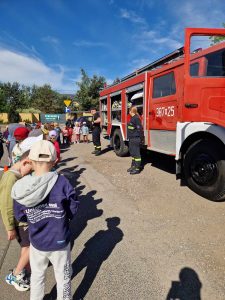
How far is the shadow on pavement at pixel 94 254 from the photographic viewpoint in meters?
2.53

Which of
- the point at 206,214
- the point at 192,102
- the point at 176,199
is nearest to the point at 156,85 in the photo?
the point at 192,102

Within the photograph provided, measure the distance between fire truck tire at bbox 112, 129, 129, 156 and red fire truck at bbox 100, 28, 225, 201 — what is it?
2340mm

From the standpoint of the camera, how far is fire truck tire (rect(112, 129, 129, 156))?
28.5 feet

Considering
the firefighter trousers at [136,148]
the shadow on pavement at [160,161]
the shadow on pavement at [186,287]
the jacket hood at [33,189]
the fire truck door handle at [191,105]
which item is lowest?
the shadow on pavement at [186,287]

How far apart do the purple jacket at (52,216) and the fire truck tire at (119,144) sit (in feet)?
21.9

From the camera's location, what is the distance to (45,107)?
53.6 meters

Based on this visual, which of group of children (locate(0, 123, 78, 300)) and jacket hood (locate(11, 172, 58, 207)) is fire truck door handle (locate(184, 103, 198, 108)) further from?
jacket hood (locate(11, 172, 58, 207))

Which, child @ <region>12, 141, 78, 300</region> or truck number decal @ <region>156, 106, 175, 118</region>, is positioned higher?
truck number decal @ <region>156, 106, 175, 118</region>

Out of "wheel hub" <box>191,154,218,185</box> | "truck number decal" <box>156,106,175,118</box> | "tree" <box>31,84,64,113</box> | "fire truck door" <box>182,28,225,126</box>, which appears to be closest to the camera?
"fire truck door" <box>182,28,225,126</box>

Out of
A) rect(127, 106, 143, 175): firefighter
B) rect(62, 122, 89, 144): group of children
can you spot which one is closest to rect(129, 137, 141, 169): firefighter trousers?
rect(127, 106, 143, 175): firefighter

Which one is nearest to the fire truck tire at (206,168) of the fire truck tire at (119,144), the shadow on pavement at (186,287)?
the shadow on pavement at (186,287)

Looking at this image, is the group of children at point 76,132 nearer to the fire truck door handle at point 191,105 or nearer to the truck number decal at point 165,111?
the truck number decal at point 165,111

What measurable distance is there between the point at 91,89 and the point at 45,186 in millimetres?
30289

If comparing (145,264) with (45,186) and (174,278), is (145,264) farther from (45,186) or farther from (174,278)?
(45,186)
